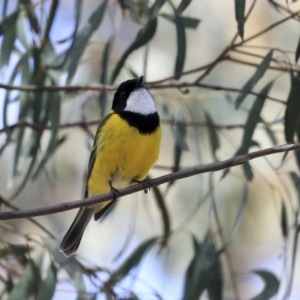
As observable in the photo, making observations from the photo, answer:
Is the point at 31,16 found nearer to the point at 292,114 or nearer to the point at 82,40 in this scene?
the point at 82,40

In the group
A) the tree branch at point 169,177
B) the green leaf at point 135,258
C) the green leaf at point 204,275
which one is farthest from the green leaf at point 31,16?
the tree branch at point 169,177

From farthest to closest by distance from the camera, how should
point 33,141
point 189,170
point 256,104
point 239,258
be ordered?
point 239,258
point 33,141
point 256,104
point 189,170

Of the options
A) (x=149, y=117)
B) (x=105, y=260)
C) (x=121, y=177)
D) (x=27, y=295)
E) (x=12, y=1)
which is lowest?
(x=105, y=260)

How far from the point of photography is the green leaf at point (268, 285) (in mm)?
2482

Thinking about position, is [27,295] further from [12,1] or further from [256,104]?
[12,1]

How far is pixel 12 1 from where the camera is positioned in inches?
140

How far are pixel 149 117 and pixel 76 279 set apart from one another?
0.61 metres

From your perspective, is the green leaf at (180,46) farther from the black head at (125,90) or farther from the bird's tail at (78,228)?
the bird's tail at (78,228)

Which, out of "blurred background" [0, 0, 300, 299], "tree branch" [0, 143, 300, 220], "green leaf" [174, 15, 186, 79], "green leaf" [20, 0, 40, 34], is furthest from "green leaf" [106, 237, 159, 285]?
"green leaf" [20, 0, 40, 34]

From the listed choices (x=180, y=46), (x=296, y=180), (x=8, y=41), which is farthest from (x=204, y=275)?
(x=8, y=41)

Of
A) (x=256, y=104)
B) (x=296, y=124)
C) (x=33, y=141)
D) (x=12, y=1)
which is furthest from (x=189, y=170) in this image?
(x=12, y=1)

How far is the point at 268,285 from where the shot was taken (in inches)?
99.0

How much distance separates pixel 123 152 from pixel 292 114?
0.54 m

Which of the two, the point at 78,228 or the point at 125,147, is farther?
the point at 78,228
